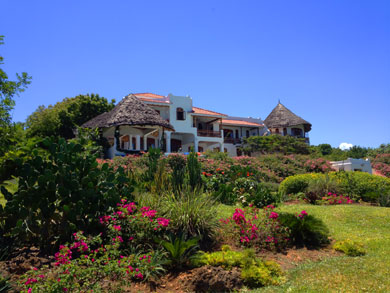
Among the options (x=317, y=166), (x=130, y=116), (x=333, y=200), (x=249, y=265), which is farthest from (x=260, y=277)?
(x=130, y=116)

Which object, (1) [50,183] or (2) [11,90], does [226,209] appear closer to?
(1) [50,183]

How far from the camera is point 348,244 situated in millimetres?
6480

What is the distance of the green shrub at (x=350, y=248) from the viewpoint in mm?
6316

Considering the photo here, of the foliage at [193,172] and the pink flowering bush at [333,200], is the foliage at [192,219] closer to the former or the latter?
the foliage at [193,172]

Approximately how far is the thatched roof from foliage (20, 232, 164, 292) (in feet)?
61.8

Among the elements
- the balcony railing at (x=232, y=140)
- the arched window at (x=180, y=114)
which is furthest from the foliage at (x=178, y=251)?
the balcony railing at (x=232, y=140)

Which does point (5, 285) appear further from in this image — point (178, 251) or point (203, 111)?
point (203, 111)

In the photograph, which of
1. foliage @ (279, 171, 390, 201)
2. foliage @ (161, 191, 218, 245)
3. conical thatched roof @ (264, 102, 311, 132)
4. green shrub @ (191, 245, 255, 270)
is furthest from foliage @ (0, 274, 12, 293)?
conical thatched roof @ (264, 102, 311, 132)

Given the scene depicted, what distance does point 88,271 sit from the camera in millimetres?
4703

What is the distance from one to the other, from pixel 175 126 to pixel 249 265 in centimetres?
2954

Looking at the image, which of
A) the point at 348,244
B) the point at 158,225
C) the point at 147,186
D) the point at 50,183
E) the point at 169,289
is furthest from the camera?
the point at 147,186

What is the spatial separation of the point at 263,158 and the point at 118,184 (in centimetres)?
1773

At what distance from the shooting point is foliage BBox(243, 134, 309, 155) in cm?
3616

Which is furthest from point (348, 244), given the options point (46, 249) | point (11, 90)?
point (11, 90)
